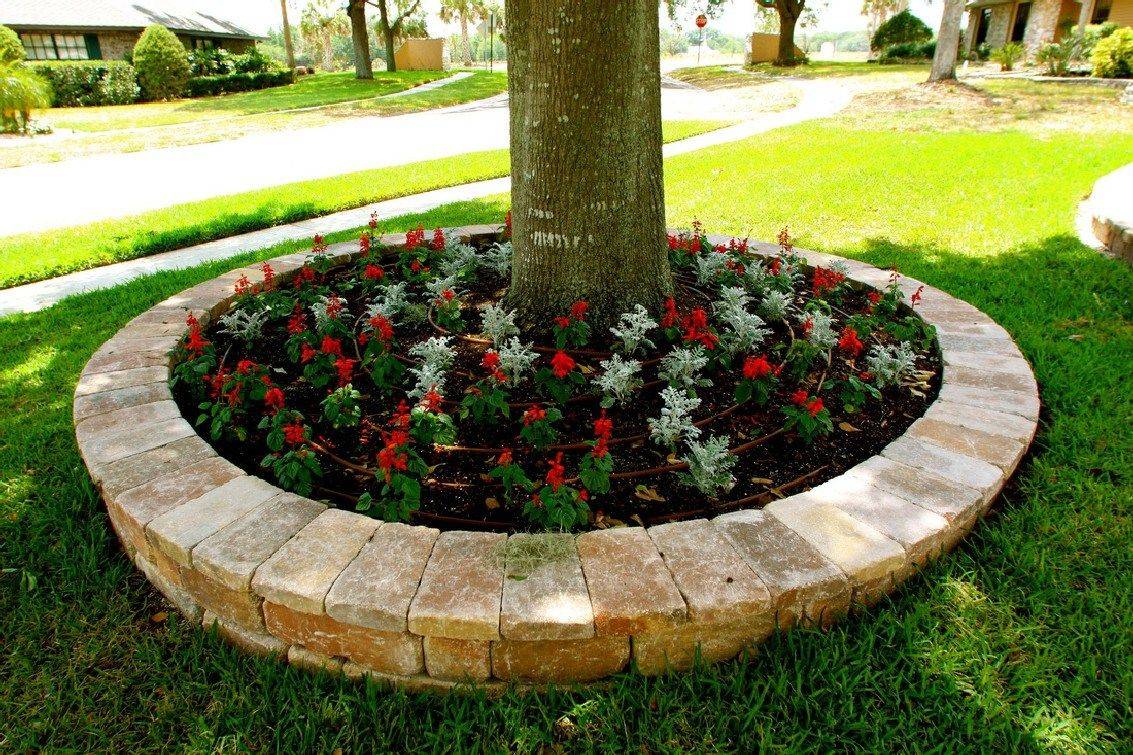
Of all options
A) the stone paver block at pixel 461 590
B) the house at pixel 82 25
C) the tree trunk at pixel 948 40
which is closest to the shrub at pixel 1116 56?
the tree trunk at pixel 948 40

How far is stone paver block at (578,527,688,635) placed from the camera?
1674 mm

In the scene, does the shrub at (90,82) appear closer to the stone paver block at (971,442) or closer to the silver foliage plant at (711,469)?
the silver foliage plant at (711,469)

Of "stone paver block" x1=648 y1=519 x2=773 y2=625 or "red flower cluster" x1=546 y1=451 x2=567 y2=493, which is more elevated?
"red flower cluster" x1=546 y1=451 x2=567 y2=493

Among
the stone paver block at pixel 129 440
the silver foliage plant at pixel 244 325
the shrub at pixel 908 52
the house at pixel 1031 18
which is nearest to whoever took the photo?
the stone paver block at pixel 129 440

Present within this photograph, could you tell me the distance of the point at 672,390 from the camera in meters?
2.51

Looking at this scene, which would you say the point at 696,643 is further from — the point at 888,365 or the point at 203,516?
the point at 888,365

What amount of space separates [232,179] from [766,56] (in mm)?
27491

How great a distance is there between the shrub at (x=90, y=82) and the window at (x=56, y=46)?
514cm

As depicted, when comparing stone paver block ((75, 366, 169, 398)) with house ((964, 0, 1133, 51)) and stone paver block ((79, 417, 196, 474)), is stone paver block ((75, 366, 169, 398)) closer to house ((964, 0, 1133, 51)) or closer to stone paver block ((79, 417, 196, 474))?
stone paver block ((79, 417, 196, 474))

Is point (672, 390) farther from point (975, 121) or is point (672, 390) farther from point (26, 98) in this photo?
point (26, 98)

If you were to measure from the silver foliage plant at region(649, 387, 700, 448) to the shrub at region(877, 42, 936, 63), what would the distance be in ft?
99.2

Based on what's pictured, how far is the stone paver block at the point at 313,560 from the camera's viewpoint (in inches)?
68.7

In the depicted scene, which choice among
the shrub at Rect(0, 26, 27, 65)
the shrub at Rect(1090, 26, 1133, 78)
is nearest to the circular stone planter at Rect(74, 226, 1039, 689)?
the shrub at Rect(1090, 26, 1133, 78)

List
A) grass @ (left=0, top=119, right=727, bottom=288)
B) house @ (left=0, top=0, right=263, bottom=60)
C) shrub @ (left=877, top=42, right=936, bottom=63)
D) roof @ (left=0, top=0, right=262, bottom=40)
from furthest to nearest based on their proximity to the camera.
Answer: shrub @ (left=877, top=42, right=936, bottom=63)
house @ (left=0, top=0, right=263, bottom=60)
roof @ (left=0, top=0, right=262, bottom=40)
grass @ (left=0, top=119, right=727, bottom=288)
